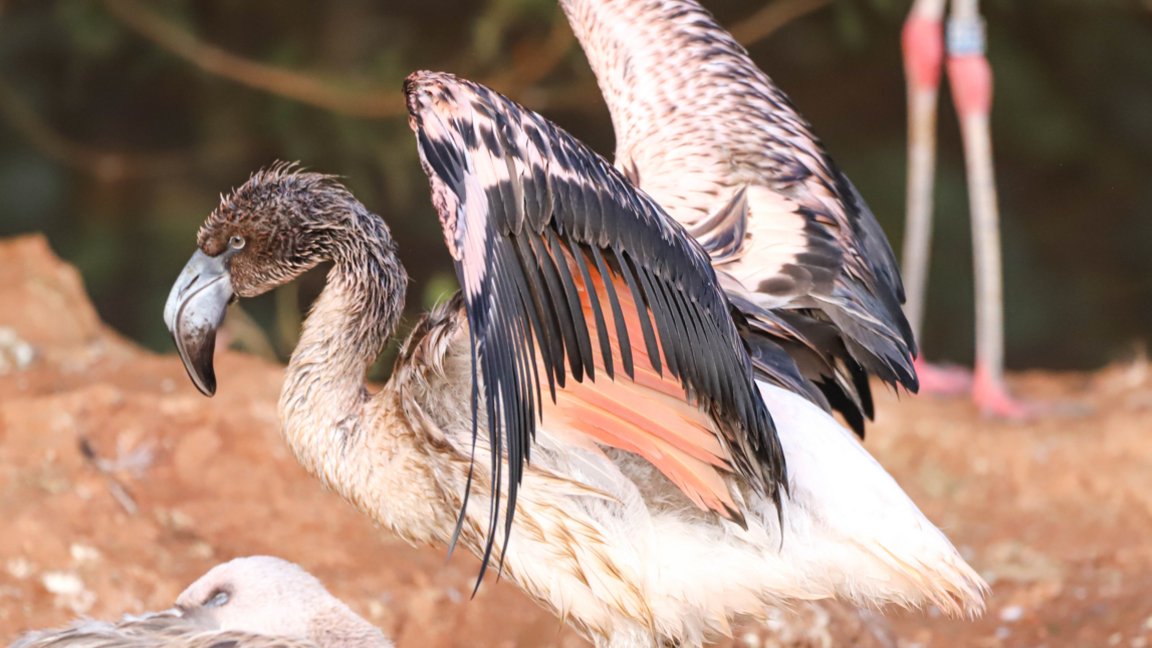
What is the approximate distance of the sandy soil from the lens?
2.43 meters

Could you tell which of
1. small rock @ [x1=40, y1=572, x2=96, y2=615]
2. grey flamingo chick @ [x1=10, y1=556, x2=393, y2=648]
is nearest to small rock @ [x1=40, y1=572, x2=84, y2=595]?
small rock @ [x1=40, y1=572, x2=96, y2=615]

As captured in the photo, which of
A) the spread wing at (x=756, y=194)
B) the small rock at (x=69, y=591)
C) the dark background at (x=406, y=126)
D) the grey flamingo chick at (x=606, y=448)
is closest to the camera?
the grey flamingo chick at (x=606, y=448)

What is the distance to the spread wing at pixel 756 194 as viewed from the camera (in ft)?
6.69

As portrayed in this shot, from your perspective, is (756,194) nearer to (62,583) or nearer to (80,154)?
(62,583)

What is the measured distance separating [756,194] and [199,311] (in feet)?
3.40

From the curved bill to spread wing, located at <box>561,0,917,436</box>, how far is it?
0.83m

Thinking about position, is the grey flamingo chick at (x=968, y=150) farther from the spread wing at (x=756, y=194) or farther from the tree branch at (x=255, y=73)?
the tree branch at (x=255, y=73)

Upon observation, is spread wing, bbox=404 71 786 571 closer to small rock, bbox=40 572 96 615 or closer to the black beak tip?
the black beak tip

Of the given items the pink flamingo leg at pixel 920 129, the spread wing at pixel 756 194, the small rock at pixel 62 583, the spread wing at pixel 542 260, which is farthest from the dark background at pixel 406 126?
the spread wing at pixel 542 260

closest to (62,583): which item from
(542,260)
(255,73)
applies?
(542,260)

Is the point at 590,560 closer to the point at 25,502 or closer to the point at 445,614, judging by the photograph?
the point at 445,614

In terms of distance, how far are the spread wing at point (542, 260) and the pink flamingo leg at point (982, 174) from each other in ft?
7.57

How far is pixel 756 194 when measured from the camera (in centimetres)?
223

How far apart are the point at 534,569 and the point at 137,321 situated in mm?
3573
